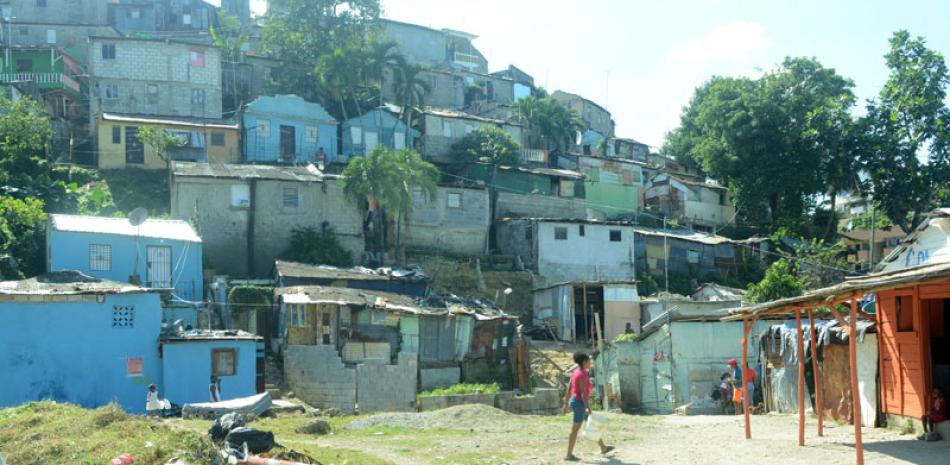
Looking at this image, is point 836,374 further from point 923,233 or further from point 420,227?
point 420,227

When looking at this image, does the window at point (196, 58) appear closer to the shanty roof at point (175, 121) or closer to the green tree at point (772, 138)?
the shanty roof at point (175, 121)

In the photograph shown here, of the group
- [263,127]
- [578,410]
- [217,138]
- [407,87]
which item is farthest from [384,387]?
[407,87]

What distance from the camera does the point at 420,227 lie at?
49.0m

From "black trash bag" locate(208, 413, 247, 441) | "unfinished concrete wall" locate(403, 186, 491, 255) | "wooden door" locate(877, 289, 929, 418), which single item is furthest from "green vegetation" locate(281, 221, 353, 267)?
"wooden door" locate(877, 289, 929, 418)

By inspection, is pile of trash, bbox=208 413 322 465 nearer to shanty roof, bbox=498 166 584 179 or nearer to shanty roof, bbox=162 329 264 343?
shanty roof, bbox=162 329 264 343

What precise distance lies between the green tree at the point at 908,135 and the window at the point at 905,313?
3483 cm

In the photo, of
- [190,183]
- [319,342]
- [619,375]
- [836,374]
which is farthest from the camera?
[190,183]

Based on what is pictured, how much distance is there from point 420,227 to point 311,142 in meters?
8.92

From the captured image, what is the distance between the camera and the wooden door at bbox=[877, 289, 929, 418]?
1619 cm

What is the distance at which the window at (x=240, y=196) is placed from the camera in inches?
1665

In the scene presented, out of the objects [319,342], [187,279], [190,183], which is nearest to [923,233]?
[319,342]

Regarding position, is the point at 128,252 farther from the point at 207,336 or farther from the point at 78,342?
the point at 207,336

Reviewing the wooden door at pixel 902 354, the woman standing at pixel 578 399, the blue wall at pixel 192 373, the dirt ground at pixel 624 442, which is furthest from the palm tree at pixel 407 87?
the woman standing at pixel 578 399

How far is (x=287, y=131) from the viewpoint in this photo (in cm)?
5297
